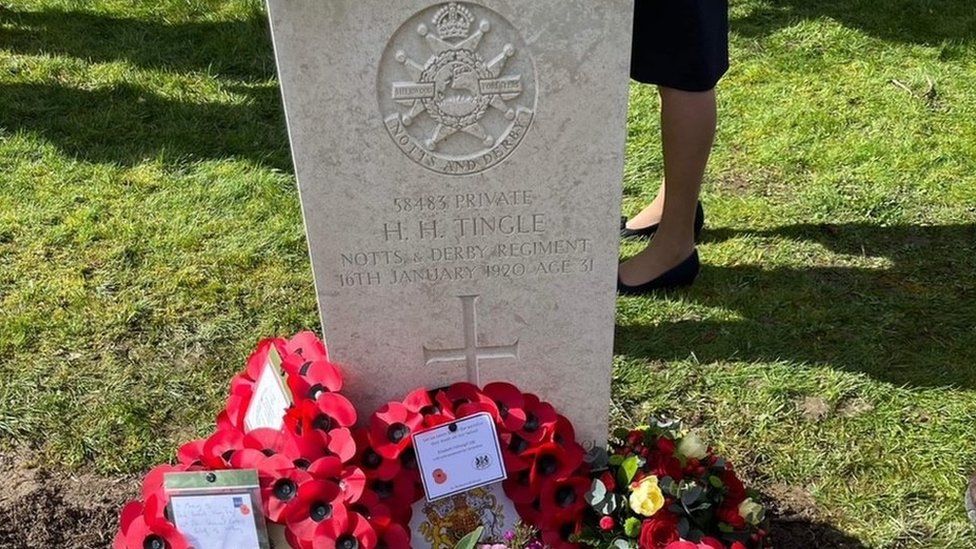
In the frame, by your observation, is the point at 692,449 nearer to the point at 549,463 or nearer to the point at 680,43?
the point at 549,463

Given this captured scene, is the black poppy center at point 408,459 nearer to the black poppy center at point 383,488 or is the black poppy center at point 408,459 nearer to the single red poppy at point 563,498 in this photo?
the black poppy center at point 383,488

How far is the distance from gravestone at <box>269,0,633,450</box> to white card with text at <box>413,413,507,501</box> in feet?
0.55

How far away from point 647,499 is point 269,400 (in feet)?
2.80

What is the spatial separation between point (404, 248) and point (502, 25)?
50 centimetres

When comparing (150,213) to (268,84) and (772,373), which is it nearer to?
(268,84)

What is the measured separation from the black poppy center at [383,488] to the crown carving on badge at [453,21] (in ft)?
3.05

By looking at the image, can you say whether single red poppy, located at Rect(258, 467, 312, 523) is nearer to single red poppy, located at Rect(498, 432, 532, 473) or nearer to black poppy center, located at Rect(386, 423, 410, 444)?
black poppy center, located at Rect(386, 423, 410, 444)

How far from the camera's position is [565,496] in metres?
2.05

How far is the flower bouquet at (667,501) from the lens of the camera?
6.41ft

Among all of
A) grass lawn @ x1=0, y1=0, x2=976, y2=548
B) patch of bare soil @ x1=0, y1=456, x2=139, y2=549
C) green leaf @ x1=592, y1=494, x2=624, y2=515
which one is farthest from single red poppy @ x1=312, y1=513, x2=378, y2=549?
grass lawn @ x1=0, y1=0, x2=976, y2=548

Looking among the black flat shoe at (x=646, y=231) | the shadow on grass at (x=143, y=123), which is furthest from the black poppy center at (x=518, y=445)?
the shadow on grass at (x=143, y=123)

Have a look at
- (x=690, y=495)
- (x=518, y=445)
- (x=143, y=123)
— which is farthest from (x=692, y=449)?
(x=143, y=123)

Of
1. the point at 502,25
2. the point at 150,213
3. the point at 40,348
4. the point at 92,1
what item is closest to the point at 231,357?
the point at 40,348

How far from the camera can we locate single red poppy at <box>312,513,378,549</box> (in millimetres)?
1906
